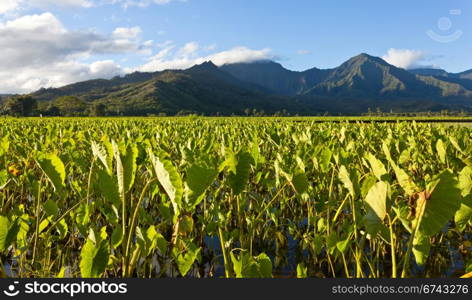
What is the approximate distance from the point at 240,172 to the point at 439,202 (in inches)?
42.4

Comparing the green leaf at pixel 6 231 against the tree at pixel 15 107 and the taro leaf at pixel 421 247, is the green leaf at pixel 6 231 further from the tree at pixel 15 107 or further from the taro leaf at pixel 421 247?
the tree at pixel 15 107

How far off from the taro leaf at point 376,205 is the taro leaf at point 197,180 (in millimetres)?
642

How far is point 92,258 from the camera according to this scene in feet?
5.02

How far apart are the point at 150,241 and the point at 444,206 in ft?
4.66

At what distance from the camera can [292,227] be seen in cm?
315

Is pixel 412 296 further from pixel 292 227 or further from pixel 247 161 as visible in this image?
pixel 292 227

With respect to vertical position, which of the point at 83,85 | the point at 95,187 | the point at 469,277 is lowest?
the point at 469,277

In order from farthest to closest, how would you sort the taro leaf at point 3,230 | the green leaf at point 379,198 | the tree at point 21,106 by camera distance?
1. the tree at point 21,106
2. the taro leaf at point 3,230
3. the green leaf at point 379,198

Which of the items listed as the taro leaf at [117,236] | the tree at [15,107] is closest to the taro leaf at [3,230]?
the taro leaf at [117,236]

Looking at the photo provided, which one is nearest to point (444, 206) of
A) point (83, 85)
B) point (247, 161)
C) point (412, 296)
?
point (412, 296)

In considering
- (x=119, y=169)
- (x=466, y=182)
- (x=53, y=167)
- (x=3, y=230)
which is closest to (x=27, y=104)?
(x=53, y=167)

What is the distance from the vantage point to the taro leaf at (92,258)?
4.99 feet

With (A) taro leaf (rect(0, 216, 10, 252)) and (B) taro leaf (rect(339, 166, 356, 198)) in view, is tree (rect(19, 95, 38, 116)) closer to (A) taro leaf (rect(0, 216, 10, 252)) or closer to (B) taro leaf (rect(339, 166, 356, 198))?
(A) taro leaf (rect(0, 216, 10, 252))

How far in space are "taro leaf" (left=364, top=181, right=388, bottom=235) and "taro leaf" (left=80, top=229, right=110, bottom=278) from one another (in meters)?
1.11
